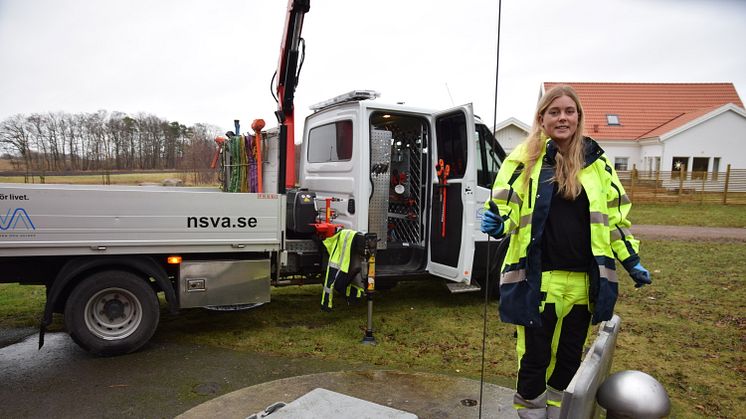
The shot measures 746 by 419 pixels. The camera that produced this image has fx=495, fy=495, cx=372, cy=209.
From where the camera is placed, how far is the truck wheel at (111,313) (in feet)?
13.4

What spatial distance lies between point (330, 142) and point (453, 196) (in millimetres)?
1588

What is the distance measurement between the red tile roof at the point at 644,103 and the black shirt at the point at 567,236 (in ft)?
85.2

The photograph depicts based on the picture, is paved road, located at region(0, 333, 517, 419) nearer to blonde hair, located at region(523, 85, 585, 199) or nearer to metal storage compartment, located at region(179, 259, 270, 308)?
metal storage compartment, located at region(179, 259, 270, 308)

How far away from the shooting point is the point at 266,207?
4621mm

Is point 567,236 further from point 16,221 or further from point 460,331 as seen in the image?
point 16,221

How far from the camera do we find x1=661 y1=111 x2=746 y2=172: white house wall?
24703 mm

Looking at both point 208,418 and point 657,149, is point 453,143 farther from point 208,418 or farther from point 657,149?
point 657,149

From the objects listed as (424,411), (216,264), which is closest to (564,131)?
(424,411)

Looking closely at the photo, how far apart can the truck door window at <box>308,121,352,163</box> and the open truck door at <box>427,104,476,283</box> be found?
3.39ft

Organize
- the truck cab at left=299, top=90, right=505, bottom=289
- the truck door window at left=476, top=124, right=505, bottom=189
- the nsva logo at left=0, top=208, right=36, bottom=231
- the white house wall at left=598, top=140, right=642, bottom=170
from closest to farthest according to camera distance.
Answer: the nsva logo at left=0, top=208, right=36, bottom=231
the truck cab at left=299, top=90, right=505, bottom=289
the truck door window at left=476, top=124, right=505, bottom=189
the white house wall at left=598, top=140, right=642, bottom=170

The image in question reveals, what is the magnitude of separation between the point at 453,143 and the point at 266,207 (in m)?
2.25

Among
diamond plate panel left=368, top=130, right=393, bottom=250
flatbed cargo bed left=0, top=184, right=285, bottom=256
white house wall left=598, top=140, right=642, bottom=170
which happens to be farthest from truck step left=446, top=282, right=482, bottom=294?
white house wall left=598, top=140, right=642, bottom=170

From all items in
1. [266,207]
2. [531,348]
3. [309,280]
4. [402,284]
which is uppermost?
[266,207]

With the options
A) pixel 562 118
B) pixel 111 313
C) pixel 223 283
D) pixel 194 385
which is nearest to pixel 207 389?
pixel 194 385
